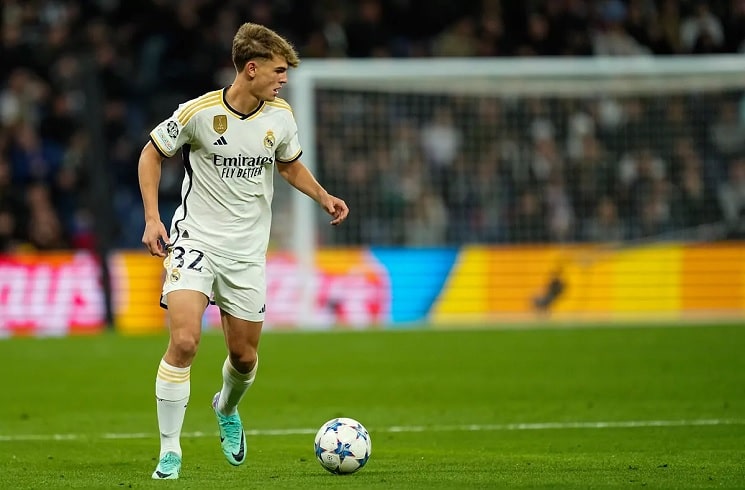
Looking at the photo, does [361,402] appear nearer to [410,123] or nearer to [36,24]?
[410,123]

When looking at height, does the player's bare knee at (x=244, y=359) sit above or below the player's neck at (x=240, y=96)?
below

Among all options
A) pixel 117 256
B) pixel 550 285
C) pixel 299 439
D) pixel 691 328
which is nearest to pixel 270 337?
pixel 117 256

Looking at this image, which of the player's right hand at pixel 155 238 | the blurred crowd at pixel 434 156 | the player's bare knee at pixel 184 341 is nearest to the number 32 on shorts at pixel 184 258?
the player's right hand at pixel 155 238

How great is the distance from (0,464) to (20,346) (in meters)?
9.55

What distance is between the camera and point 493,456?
8.66m

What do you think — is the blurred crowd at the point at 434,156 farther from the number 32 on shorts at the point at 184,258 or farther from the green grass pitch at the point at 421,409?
the number 32 on shorts at the point at 184,258

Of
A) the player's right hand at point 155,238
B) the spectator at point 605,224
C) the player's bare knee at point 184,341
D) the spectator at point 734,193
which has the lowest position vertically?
the spectator at point 605,224

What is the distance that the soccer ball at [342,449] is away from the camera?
7.58 m

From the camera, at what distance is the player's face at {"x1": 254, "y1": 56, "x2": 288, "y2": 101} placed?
7.82 metres

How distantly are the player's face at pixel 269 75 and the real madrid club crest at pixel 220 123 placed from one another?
0.24 metres

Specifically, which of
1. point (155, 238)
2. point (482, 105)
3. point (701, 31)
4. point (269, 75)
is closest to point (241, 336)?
point (155, 238)

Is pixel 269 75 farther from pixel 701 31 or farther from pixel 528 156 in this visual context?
pixel 701 31

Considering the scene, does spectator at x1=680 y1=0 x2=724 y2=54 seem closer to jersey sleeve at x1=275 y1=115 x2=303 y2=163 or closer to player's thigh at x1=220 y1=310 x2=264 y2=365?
jersey sleeve at x1=275 y1=115 x2=303 y2=163

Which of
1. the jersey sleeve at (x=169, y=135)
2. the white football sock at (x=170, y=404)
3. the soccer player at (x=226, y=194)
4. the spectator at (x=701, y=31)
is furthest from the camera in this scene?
the spectator at (x=701, y=31)
